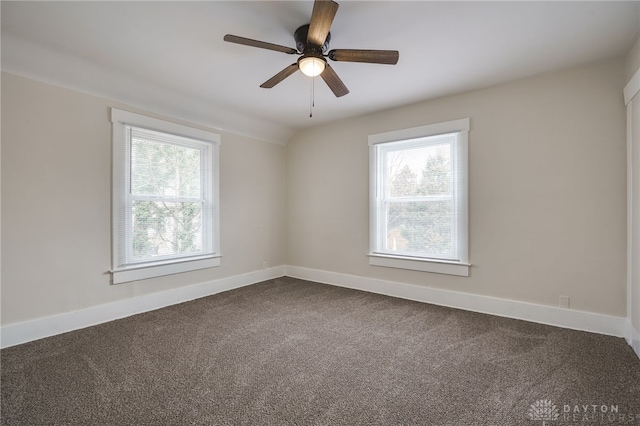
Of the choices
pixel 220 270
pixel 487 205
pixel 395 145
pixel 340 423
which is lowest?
pixel 340 423

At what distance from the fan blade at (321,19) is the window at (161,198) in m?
Result: 2.48

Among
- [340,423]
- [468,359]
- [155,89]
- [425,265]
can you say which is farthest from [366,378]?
[155,89]

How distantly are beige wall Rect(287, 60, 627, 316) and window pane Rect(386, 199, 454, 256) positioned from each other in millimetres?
291

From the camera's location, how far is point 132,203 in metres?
3.39

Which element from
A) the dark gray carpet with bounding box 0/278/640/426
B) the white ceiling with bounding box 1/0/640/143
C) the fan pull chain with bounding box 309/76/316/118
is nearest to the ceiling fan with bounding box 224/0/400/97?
the white ceiling with bounding box 1/0/640/143

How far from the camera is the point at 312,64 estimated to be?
2.28m

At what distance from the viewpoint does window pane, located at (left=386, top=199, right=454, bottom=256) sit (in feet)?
12.1

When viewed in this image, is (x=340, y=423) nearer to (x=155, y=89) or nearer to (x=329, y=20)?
(x=329, y=20)

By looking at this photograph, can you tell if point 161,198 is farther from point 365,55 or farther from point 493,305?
point 493,305

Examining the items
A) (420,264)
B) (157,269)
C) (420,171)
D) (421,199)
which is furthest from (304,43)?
(157,269)

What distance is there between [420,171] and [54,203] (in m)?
4.09

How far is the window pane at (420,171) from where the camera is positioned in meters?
3.72

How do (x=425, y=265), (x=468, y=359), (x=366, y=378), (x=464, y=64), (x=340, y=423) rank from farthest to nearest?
(x=425, y=265), (x=464, y=64), (x=468, y=359), (x=366, y=378), (x=340, y=423)

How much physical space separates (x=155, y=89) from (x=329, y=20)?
2.43 meters
